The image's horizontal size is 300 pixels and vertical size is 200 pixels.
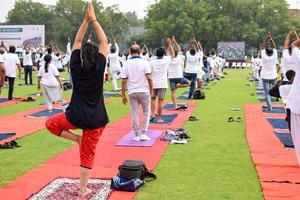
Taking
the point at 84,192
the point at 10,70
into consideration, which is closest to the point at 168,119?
the point at 84,192

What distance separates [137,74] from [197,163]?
7.87 feet

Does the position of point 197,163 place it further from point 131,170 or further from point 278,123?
point 278,123

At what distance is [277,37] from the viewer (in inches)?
2431

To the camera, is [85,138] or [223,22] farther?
[223,22]

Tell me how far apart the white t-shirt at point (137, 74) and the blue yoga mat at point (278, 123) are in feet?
12.4

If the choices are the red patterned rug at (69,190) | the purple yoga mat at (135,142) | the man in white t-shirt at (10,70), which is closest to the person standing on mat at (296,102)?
the red patterned rug at (69,190)

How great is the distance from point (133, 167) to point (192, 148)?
262cm

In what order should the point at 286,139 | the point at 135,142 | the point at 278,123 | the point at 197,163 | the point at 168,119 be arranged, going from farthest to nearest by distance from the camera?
the point at 168,119 → the point at 278,123 → the point at 286,139 → the point at 135,142 → the point at 197,163

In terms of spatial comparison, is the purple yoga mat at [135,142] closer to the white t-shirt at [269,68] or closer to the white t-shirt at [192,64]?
the white t-shirt at [269,68]

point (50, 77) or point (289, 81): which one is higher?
point (289, 81)

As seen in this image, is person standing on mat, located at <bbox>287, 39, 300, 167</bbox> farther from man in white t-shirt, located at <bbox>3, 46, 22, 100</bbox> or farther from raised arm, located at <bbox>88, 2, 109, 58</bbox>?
man in white t-shirt, located at <bbox>3, 46, 22, 100</bbox>

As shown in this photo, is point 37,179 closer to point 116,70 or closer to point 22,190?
point 22,190

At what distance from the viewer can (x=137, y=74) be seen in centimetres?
914

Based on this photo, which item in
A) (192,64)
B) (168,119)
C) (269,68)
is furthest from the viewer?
(192,64)
